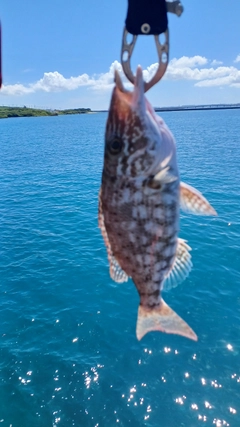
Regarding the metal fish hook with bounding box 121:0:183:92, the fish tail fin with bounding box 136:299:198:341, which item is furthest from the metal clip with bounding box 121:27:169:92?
the fish tail fin with bounding box 136:299:198:341

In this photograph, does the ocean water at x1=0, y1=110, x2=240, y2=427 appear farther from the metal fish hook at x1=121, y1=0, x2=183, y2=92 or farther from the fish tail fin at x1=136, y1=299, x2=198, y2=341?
the metal fish hook at x1=121, y1=0, x2=183, y2=92

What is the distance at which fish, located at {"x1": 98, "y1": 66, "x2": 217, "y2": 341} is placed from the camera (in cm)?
380

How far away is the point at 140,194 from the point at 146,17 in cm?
191

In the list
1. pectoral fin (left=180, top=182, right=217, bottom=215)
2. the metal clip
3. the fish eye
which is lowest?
pectoral fin (left=180, top=182, right=217, bottom=215)

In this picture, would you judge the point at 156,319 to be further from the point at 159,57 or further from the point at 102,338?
the point at 102,338

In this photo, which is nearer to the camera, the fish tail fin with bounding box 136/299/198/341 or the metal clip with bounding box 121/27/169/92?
the metal clip with bounding box 121/27/169/92

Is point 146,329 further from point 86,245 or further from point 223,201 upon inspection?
point 223,201

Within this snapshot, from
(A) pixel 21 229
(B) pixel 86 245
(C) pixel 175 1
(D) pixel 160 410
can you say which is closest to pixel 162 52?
(C) pixel 175 1

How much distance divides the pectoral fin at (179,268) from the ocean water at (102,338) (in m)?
8.15

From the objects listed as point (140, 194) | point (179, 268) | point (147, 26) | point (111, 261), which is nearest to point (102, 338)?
point (179, 268)

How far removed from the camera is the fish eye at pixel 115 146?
3926 mm

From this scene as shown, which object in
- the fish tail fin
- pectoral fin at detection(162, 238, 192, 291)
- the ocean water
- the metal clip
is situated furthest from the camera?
the ocean water

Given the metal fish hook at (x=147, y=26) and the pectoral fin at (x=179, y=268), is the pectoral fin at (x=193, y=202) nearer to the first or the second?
the pectoral fin at (x=179, y=268)

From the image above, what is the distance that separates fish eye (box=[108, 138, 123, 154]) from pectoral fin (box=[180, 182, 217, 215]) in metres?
0.97
